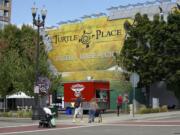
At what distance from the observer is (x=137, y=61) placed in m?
50.7

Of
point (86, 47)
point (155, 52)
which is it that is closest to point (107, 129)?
point (155, 52)

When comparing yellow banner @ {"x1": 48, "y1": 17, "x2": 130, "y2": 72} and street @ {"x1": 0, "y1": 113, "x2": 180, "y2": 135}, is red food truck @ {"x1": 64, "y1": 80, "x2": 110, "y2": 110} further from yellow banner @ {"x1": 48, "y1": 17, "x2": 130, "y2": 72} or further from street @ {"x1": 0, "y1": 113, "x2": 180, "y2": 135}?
yellow banner @ {"x1": 48, "y1": 17, "x2": 130, "y2": 72}

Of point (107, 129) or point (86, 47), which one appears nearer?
point (107, 129)

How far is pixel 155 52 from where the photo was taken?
49.7 m

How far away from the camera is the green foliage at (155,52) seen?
161ft

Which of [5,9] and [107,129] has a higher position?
[5,9]

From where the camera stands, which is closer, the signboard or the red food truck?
the red food truck

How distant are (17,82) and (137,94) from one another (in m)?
16.4

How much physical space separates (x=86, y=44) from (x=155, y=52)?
1718 centimetres

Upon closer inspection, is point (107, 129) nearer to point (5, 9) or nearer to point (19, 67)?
point (19, 67)

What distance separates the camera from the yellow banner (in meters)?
62.0

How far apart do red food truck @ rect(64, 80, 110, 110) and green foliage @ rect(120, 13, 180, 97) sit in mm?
4977

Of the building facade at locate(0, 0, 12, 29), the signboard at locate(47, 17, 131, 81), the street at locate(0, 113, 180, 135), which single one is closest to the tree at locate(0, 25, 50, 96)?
the signboard at locate(47, 17, 131, 81)

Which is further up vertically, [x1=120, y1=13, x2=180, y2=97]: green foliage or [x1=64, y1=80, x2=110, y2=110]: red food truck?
[x1=120, y1=13, x2=180, y2=97]: green foliage
